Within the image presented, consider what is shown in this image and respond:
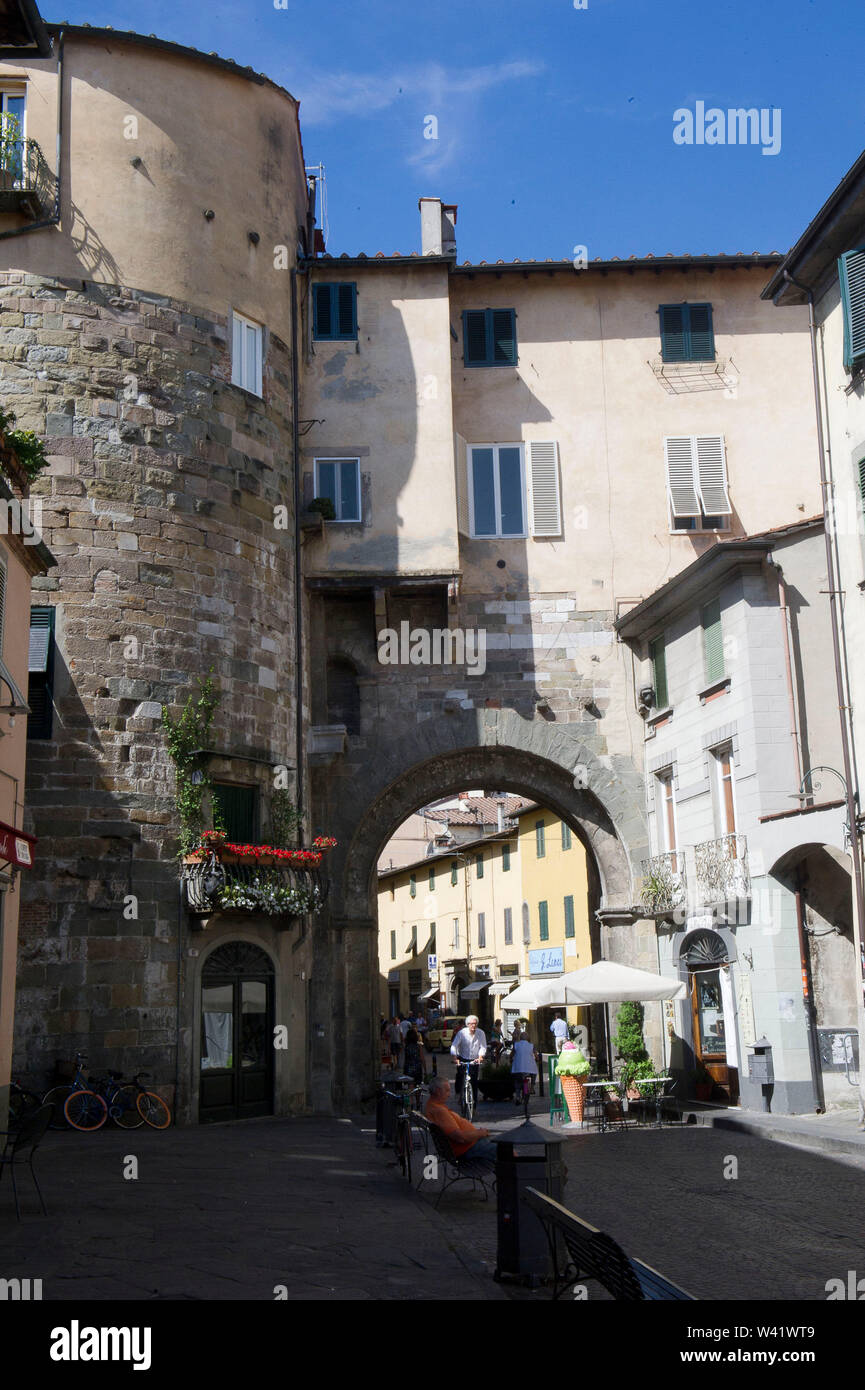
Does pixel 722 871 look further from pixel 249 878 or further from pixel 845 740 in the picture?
pixel 249 878

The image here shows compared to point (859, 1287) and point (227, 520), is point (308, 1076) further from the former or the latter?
point (859, 1287)

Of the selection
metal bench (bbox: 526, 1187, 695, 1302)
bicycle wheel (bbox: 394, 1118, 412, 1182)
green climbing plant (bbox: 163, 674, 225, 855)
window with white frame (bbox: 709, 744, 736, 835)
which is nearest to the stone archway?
window with white frame (bbox: 709, 744, 736, 835)

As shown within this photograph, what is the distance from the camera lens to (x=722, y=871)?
20156mm

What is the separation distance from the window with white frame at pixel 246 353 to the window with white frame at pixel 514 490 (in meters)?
4.64

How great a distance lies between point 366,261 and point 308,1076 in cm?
1409

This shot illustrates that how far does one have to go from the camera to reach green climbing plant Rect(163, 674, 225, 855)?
62.7 ft

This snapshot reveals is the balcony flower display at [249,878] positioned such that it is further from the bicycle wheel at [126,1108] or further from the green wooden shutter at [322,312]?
the green wooden shutter at [322,312]

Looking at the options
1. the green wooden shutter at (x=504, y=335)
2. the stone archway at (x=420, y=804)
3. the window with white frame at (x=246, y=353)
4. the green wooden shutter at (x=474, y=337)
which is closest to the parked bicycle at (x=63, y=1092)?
the stone archway at (x=420, y=804)

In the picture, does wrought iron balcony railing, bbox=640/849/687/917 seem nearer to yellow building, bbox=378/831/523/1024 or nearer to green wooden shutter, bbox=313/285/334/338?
green wooden shutter, bbox=313/285/334/338

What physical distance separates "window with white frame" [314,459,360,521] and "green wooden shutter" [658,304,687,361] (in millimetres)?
6221

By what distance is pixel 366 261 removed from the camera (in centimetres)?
2458

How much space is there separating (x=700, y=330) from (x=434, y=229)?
17.6ft

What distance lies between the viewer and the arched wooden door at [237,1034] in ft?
62.6
